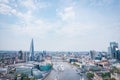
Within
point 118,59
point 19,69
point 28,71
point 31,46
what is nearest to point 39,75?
point 28,71

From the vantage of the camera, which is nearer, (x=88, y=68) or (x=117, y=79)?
(x=117, y=79)

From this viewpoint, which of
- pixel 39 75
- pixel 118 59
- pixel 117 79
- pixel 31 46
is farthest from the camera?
pixel 31 46

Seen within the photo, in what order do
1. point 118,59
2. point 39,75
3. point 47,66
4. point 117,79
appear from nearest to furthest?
1. point 117,79
2. point 39,75
3. point 47,66
4. point 118,59

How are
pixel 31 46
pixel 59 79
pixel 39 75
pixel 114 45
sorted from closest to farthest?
pixel 59 79
pixel 39 75
pixel 31 46
pixel 114 45

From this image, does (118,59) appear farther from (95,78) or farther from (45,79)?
(45,79)

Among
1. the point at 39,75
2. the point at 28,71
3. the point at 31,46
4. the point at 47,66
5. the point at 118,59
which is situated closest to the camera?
the point at 39,75

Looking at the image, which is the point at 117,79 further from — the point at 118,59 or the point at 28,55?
the point at 28,55


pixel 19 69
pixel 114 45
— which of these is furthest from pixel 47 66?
pixel 114 45

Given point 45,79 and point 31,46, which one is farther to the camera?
point 31,46

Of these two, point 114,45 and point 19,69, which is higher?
point 114,45
